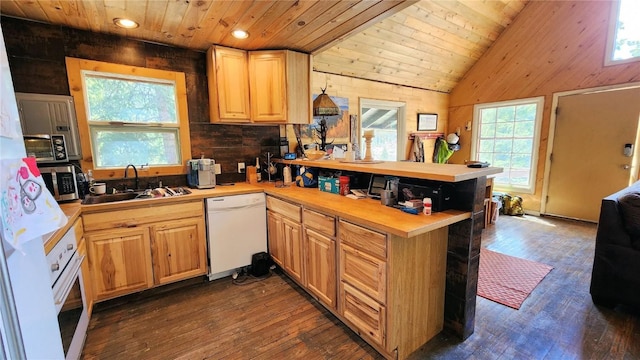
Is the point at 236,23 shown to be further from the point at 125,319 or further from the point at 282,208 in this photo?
the point at 125,319

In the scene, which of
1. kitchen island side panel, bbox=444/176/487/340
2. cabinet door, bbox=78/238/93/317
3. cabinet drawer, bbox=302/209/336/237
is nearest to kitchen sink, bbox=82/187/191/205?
cabinet door, bbox=78/238/93/317

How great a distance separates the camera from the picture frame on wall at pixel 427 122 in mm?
5180

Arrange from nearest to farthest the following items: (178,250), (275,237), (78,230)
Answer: (78,230) < (178,250) < (275,237)

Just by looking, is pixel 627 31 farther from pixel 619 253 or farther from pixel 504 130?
pixel 619 253

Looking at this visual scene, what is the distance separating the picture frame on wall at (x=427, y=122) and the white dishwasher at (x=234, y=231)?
12.2ft

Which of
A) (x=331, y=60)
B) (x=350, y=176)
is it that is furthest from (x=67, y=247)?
(x=331, y=60)

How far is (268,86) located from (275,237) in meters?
1.60

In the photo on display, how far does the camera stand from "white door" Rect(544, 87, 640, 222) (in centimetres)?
375

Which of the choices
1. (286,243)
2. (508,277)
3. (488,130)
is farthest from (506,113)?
(286,243)

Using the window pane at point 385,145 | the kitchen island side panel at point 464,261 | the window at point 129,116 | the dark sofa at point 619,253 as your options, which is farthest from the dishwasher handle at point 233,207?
the dark sofa at point 619,253

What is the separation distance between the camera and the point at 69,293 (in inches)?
60.6

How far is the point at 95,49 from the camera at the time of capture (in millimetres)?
2418

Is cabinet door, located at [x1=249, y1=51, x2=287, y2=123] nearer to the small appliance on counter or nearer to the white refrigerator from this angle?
the small appliance on counter

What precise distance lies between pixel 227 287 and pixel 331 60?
302cm
